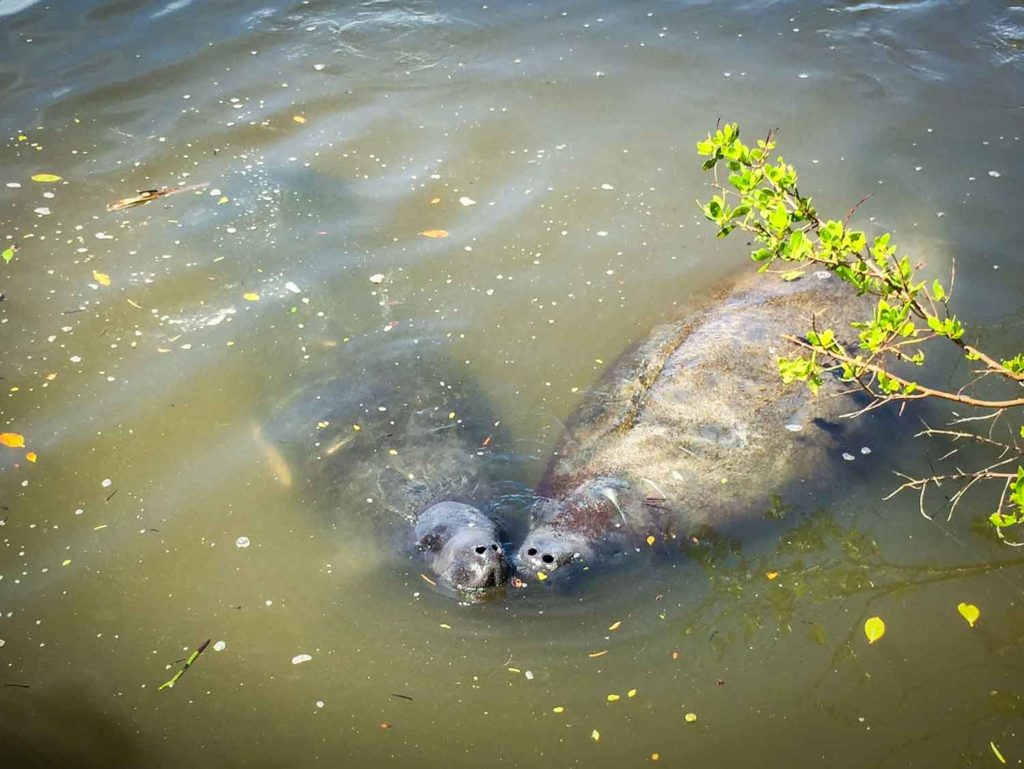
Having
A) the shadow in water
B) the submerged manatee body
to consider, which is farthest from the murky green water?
the submerged manatee body

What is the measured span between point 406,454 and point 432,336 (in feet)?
4.19

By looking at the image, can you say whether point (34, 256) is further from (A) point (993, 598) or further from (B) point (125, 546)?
(A) point (993, 598)

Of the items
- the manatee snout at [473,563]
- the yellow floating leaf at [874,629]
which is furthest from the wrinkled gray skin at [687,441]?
the yellow floating leaf at [874,629]

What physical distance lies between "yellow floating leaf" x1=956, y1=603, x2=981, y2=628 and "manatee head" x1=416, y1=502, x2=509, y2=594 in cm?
266

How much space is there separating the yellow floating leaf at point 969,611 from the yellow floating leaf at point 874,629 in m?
0.48

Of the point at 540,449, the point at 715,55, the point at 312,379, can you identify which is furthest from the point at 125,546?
the point at 715,55

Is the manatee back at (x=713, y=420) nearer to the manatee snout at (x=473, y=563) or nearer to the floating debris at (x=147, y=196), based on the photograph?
the manatee snout at (x=473, y=563)

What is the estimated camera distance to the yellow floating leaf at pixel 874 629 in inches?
207

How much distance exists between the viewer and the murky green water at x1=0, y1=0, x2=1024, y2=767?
16.2 feet

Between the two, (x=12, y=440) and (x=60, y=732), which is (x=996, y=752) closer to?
(x=60, y=732)

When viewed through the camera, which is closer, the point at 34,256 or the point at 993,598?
the point at 993,598

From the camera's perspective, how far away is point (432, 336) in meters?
7.26

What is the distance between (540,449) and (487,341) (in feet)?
3.98

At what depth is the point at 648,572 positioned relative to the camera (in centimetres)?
561
